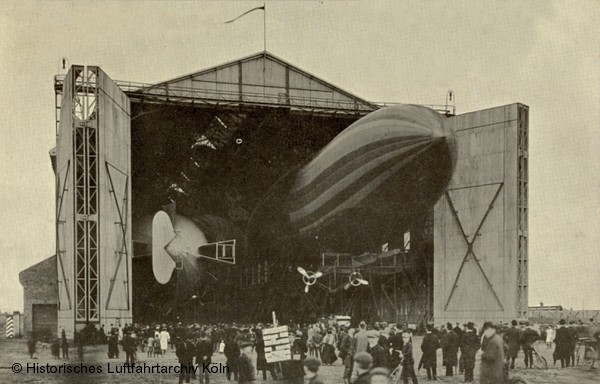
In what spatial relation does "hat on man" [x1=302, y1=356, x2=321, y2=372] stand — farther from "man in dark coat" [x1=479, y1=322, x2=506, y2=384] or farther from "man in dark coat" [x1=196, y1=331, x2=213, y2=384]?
"man in dark coat" [x1=196, y1=331, x2=213, y2=384]

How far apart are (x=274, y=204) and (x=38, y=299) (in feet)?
43.1

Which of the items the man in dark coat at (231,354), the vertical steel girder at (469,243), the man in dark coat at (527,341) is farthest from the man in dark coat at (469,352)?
the vertical steel girder at (469,243)

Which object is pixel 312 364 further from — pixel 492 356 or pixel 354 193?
pixel 354 193

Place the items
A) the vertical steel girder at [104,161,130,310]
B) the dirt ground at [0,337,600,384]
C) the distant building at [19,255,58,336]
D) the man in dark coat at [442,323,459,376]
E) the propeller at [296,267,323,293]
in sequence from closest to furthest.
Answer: the dirt ground at [0,337,600,384], the man in dark coat at [442,323,459,376], the vertical steel girder at [104,161,130,310], the propeller at [296,267,323,293], the distant building at [19,255,58,336]

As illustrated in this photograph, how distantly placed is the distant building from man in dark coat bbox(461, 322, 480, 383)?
22.3 meters

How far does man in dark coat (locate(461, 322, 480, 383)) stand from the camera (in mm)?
16953

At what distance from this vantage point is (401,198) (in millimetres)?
Result: 23312

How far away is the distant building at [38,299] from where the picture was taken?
111 feet

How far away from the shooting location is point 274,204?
2941 cm

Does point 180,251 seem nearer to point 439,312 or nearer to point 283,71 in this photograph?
point 283,71

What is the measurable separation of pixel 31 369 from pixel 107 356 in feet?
8.35

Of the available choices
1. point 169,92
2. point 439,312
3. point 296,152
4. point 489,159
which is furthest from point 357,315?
point 169,92

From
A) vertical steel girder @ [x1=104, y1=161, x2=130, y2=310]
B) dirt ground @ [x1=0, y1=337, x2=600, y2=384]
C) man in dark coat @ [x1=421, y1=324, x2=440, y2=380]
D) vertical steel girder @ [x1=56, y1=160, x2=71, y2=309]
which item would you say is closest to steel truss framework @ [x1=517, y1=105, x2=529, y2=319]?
dirt ground @ [x1=0, y1=337, x2=600, y2=384]

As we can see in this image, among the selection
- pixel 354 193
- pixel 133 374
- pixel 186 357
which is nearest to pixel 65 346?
pixel 133 374
